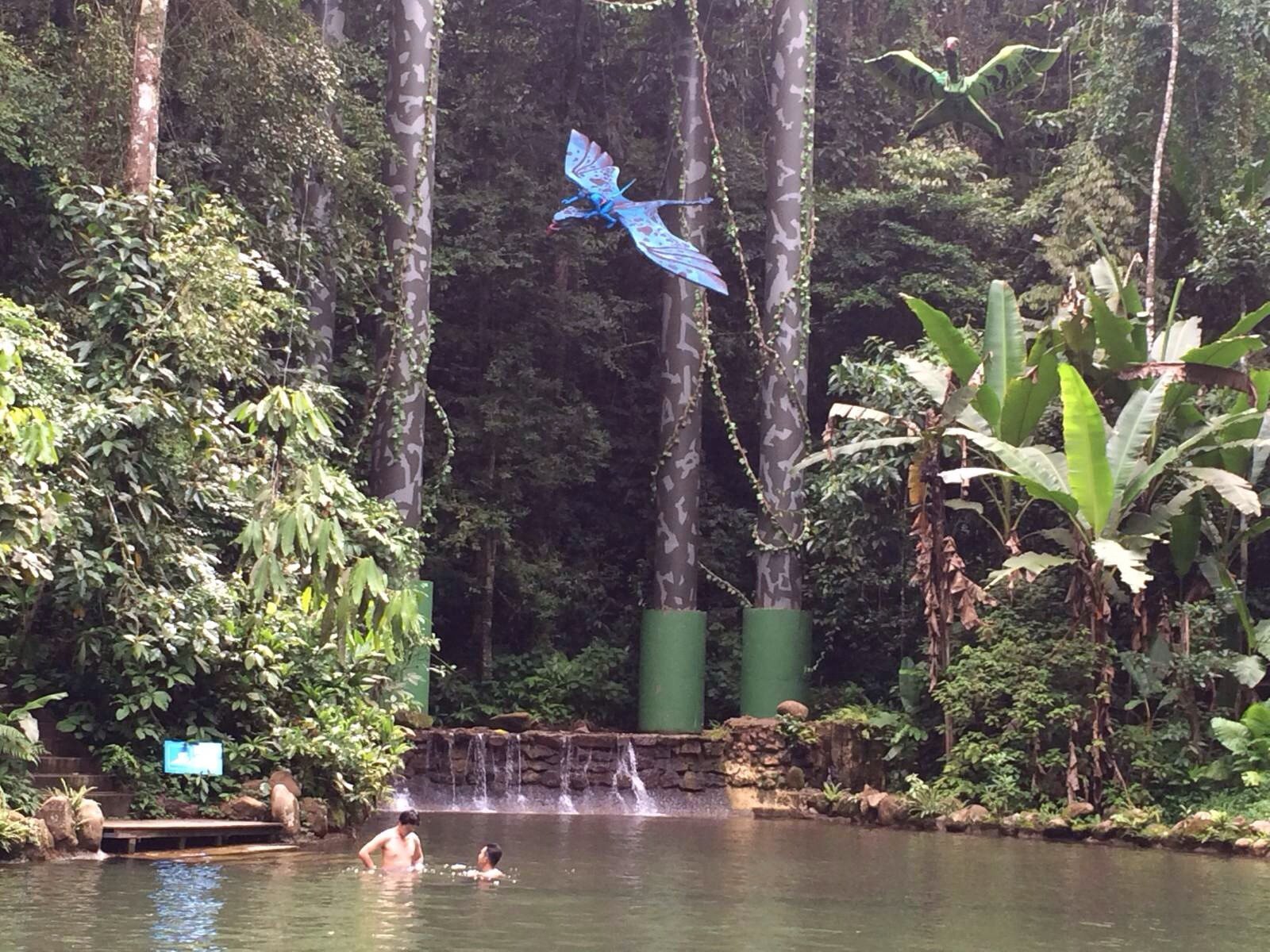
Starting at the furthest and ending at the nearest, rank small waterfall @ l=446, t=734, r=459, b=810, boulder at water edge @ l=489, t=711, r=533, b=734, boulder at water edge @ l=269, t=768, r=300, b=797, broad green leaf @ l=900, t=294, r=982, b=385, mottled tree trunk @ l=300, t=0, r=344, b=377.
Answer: boulder at water edge @ l=489, t=711, r=533, b=734 < small waterfall @ l=446, t=734, r=459, b=810 < mottled tree trunk @ l=300, t=0, r=344, b=377 < broad green leaf @ l=900, t=294, r=982, b=385 < boulder at water edge @ l=269, t=768, r=300, b=797

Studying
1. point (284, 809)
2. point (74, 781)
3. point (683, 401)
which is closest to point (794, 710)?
point (683, 401)

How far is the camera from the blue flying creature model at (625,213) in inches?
787

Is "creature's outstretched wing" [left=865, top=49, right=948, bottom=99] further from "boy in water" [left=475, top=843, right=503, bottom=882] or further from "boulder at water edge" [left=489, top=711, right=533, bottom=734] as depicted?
"boy in water" [left=475, top=843, right=503, bottom=882]

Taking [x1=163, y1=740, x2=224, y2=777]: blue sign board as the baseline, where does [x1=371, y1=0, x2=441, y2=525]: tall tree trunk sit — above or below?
above

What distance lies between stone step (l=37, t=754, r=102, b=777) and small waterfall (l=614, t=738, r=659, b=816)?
7.92 m

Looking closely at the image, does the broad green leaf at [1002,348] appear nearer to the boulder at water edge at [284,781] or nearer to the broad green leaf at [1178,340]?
the broad green leaf at [1178,340]

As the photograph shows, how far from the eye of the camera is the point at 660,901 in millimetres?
9617

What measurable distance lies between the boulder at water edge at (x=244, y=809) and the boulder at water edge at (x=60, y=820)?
161cm

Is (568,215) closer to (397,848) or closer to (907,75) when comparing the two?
(907,75)

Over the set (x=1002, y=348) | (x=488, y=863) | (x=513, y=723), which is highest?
(x=1002, y=348)

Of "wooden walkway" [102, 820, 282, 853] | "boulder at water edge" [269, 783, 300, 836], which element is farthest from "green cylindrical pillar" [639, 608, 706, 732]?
"wooden walkway" [102, 820, 282, 853]

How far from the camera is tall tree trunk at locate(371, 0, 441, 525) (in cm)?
1902

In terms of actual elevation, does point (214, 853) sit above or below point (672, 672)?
below

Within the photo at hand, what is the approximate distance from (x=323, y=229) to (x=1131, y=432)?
8818 mm
